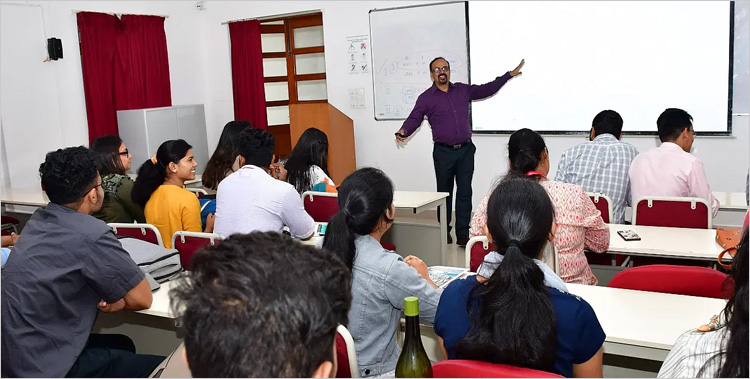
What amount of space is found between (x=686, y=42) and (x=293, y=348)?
18.5 ft

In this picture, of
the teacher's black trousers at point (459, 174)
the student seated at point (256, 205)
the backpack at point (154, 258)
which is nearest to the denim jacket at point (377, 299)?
the backpack at point (154, 258)

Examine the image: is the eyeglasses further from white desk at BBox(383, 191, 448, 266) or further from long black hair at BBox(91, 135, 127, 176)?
long black hair at BBox(91, 135, 127, 176)

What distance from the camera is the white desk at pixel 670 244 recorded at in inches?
117

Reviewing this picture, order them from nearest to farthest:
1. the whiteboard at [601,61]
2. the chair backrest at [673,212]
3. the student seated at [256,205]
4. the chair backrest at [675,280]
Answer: the chair backrest at [675,280], the student seated at [256,205], the chair backrest at [673,212], the whiteboard at [601,61]

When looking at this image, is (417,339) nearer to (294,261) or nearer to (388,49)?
(294,261)

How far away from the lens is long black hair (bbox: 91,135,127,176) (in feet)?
13.4

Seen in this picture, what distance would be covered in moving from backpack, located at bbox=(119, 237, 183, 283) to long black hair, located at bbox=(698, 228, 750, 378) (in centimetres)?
218

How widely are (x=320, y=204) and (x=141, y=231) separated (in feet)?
4.38

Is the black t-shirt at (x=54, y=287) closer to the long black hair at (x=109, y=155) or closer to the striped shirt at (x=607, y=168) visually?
the long black hair at (x=109, y=155)

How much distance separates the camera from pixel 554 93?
6.22m

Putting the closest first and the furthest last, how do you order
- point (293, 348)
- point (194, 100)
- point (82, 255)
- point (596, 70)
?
point (293, 348) < point (82, 255) < point (596, 70) < point (194, 100)

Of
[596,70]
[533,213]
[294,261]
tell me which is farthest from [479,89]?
[294,261]

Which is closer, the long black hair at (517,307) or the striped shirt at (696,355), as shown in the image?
the striped shirt at (696,355)

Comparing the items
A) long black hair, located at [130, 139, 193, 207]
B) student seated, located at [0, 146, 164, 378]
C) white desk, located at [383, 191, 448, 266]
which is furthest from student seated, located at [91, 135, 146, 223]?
white desk, located at [383, 191, 448, 266]
